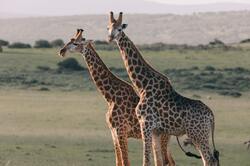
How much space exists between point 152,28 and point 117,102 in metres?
89.9

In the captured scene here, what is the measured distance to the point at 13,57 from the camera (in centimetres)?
3569

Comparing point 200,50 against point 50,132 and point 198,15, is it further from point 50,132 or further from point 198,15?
point 198,15

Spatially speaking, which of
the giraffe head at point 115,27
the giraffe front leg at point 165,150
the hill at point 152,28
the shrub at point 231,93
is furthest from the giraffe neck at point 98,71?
the hill at point 152,28

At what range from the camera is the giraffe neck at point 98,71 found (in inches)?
446

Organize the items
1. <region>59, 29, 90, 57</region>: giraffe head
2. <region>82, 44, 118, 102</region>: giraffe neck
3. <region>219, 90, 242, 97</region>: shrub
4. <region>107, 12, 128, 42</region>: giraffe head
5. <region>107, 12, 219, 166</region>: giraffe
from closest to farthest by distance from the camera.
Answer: <region>107, 12, 219, 166</region>: giraffe, <region>107, 12, 128, 42</region>: giraffe head, <region>59, 29, 90, 57</region>: giraffe head, <region>82, 44, 118, 102</region>: giraffe neck, <region>219, 90, 242, 97</region>: shrub

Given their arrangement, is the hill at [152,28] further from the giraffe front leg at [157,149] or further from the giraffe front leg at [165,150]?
the giraffe front leg at [157,149]

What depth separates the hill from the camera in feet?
302

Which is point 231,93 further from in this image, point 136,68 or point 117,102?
point 136,68

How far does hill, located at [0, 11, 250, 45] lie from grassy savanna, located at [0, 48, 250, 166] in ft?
163

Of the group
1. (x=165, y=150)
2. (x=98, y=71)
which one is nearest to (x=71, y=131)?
(x=98, y=71)

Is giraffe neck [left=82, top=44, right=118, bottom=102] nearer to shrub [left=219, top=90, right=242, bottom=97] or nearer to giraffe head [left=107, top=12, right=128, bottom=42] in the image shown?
giraffe head [left=107, top=12, right=128, bottom=42]

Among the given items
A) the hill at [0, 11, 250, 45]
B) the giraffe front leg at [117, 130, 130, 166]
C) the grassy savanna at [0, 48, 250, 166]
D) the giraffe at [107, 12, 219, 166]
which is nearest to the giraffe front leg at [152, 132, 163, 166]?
the giraffe at [107, 12, 219, 166]

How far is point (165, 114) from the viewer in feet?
35.1

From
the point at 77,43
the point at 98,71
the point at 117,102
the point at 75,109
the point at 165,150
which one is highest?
the point at 77,43
